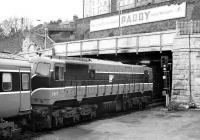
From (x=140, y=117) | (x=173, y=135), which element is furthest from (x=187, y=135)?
(x=140, y=117)

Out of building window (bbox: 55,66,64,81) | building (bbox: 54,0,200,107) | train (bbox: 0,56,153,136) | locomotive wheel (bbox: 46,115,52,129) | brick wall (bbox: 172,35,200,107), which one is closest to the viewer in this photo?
train (bbox: 0,56,153,136)

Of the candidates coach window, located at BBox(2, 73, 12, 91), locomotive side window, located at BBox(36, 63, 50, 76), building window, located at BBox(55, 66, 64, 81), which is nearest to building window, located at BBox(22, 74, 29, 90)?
coach window, located at BBox(2, 73, 12, 91)

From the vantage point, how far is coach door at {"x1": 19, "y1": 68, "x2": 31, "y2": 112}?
13.9 meters

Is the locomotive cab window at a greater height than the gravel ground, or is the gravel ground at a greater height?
the locomotive cab window

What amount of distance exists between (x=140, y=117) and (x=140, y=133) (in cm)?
584

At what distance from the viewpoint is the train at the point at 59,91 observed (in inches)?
524

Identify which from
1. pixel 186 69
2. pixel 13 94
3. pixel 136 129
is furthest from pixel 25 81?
pixel 186 69

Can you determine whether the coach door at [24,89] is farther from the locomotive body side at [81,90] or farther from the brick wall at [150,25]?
the brick wall at [150,25]

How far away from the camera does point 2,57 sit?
42.9 feet

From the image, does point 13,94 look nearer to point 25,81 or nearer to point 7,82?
point 7,82

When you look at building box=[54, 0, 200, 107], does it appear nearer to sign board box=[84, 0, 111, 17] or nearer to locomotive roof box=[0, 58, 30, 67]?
sign board box=[84, 0, 111, 17]

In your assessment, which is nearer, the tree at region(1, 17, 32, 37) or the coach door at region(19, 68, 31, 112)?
the coach door at region(19, 68, 31, 112)

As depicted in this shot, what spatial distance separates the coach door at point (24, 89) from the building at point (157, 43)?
13761mm

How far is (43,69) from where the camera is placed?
644 inches
